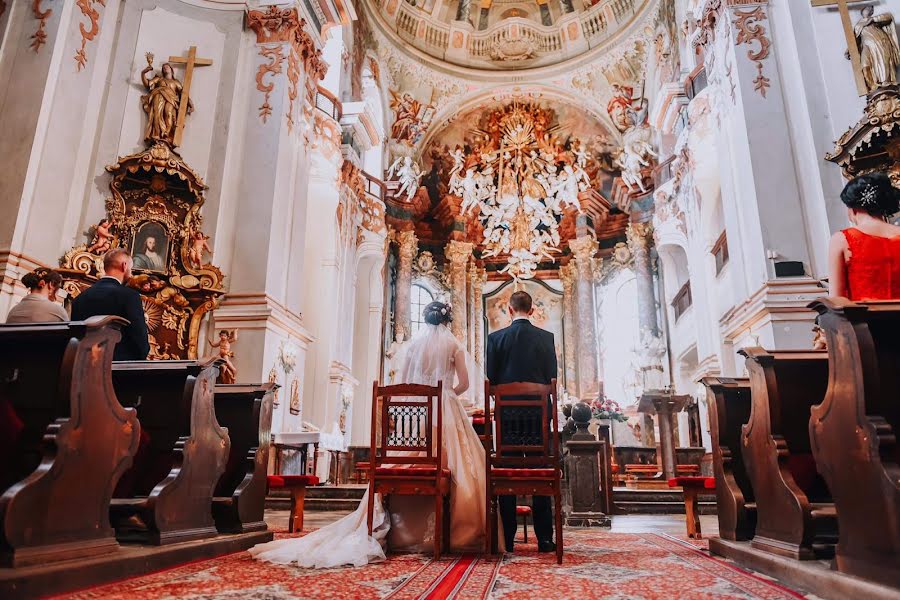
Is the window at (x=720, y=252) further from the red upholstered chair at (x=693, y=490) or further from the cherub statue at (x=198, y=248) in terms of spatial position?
the cherub statue at (x=198, y=248)

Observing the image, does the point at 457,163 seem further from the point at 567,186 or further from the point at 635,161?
the point at 635,161

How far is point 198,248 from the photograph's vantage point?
26.3ft

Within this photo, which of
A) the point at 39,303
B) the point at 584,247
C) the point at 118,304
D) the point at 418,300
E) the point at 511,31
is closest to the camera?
the point at 118,304

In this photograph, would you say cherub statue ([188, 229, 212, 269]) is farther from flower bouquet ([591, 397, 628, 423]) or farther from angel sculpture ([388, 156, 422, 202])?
angel sculpture ([388, 156, 422, 202])

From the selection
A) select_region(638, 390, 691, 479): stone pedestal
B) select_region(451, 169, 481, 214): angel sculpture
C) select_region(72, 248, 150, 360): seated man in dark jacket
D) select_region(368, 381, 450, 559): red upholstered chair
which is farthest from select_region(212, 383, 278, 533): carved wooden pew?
select_region(451, 169, 481, 214): angel sculpture

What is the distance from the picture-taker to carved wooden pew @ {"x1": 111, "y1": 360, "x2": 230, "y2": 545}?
351cm

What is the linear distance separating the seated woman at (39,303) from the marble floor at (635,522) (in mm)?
2659

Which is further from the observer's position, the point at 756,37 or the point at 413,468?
the point at 756,37

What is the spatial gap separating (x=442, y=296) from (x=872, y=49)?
13491 millimetres

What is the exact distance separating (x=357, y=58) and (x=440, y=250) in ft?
22.5

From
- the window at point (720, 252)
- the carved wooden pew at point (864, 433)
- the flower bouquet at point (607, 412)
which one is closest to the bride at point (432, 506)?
the carved wooden pew at point (864, 433)

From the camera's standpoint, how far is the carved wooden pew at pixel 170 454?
3.51 metres

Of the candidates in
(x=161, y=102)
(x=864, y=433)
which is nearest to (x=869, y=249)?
(x=864, y=433)

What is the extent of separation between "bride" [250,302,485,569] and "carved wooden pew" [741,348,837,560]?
1.61m
